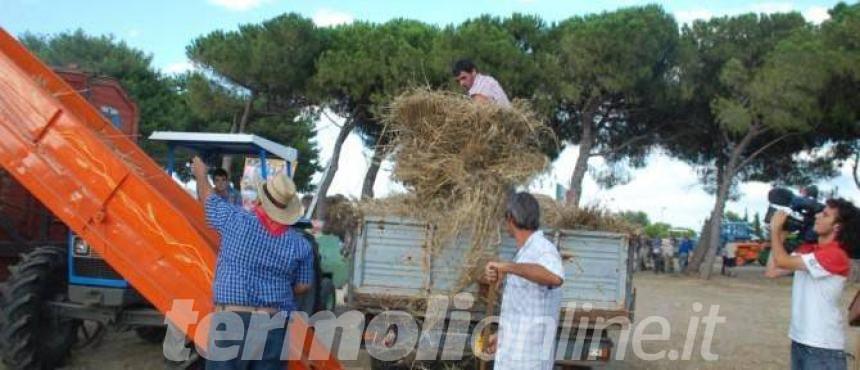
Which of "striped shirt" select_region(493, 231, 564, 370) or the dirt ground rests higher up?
"striped shirt" select_region(493, 231, 564, 370)

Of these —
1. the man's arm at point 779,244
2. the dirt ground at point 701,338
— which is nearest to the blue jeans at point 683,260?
the dirt ground at point 701,338

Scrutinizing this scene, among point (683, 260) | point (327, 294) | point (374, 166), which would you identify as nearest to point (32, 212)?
point (327, 294)

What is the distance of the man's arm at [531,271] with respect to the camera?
12.1 feet

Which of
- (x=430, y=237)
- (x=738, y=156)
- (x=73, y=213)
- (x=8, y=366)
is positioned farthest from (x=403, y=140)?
(x=738, y=156)

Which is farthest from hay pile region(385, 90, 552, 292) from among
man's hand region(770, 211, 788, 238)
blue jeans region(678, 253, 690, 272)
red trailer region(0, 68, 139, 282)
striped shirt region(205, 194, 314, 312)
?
blue jeans region(678, 253, 690, 272)

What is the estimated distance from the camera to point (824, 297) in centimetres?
423

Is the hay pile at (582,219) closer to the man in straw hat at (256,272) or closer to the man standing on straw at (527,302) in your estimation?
the man standing on straw at (527,302)

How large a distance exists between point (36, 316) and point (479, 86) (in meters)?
4.12

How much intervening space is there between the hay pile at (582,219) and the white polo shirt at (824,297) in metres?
2.14

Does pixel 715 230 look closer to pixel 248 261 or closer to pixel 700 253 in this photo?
pixel 700 253

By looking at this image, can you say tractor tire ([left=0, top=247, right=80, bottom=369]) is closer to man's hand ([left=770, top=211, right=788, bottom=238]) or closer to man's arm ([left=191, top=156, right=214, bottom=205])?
man's arm ([left=191, top=156, right=214, bottom=205])

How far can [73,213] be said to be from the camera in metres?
4.56

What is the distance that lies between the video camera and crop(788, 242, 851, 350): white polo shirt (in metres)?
0.26

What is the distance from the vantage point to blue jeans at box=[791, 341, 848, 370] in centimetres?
418
